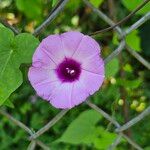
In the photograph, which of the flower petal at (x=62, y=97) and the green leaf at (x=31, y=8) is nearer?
the flower petal at (x=62, y=97)

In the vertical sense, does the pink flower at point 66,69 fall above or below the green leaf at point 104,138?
above

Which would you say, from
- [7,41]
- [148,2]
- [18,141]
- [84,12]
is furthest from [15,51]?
[84,12]

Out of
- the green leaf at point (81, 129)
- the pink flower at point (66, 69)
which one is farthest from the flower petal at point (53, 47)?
the green leaf at point (81, 129)

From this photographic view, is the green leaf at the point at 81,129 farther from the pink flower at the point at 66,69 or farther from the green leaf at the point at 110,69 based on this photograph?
the pink flower at the point at 66,69

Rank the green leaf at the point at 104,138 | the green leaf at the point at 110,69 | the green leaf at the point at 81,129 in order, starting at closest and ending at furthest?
the green leaf at the point at 110,69 < the green leaf at the point at 81,129 < the green leaf at the point at 104,138

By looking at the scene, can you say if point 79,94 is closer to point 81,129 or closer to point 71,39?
point 71,39
